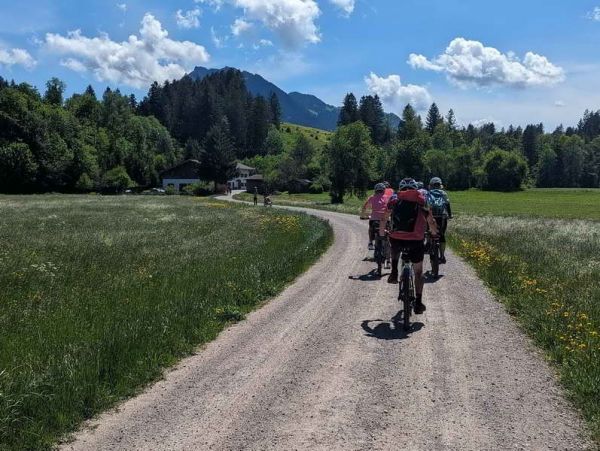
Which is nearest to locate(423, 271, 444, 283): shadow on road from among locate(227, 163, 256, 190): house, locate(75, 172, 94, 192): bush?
locate(75, 172, 94, 192): bush

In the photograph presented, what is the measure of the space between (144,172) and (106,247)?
11373 centimetres

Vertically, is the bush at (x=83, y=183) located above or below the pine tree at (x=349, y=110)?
below

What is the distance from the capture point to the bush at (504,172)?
14075 cm

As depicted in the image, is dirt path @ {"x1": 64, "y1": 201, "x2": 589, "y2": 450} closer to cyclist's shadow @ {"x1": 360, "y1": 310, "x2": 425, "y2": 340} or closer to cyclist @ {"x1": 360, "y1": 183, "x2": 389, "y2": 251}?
cyclist's shadow @ {"x1": 360, "y1": 310, "x2": 425, "y2": 340}

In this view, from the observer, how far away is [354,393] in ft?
20.9

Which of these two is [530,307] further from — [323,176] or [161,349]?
[323,176]

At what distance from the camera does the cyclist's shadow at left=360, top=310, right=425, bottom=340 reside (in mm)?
8781

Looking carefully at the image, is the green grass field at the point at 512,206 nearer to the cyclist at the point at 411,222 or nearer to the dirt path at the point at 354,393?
the cyclist at the point at 411,222

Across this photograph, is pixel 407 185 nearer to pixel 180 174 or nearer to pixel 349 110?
pixel 180 174

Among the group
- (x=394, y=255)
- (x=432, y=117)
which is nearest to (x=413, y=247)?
(x=394, y=255)

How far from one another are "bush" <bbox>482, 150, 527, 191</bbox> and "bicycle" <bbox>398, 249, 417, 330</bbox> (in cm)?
14078

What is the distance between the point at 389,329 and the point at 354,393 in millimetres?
2984

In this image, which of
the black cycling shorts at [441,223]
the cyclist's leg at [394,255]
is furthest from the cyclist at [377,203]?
the cyclist's leg at [394,255]

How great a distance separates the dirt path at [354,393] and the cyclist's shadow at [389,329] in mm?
36
